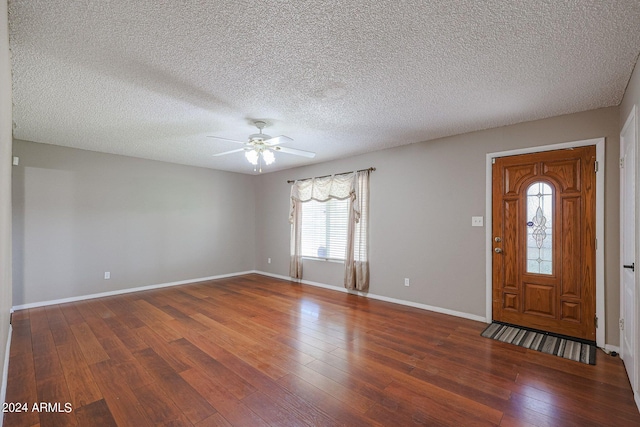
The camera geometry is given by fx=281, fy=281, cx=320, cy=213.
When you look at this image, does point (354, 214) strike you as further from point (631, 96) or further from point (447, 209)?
point (631, 96)

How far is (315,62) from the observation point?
2119mm

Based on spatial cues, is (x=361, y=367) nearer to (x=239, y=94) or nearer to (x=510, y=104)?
(x=239, y=94)

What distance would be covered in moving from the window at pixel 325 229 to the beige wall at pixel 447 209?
1.61 ft

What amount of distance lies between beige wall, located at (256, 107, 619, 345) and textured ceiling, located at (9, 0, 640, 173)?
248mm

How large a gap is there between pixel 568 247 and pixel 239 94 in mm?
3783

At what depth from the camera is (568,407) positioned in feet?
6.37

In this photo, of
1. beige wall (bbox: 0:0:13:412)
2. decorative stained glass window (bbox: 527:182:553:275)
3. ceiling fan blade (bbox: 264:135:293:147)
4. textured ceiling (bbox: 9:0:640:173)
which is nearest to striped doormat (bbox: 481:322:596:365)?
decorative stained glass window (bbox: 527:182:553:275)

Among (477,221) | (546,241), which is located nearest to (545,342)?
(546,241)

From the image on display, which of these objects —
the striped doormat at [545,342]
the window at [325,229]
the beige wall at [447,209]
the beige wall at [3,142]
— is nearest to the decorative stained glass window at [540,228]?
the beige wall at [447,209]

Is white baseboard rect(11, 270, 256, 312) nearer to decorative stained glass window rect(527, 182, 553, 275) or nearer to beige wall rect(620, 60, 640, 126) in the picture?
decorative stained glass window rect(527, 182, 553, 275)

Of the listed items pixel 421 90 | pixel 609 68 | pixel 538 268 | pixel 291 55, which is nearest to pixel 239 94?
pixel 291 55

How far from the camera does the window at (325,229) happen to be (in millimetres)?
5293

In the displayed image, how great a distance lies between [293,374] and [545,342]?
105 inches

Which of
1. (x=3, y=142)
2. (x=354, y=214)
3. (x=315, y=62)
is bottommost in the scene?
(x=354, y=214)
